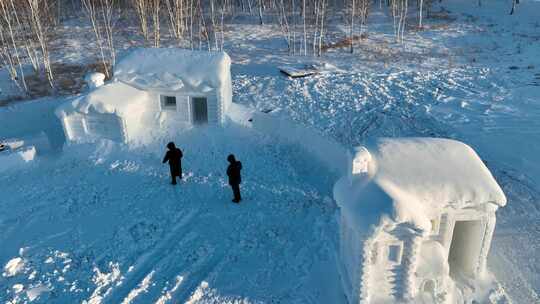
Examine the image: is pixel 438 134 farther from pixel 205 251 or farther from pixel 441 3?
pixel 441 3

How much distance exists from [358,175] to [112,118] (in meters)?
10.5

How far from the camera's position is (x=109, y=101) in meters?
15.1

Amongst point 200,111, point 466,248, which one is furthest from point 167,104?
point 466,248

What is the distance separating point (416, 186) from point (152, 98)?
37.7ft

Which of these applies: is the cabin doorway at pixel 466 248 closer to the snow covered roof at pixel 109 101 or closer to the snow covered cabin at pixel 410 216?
the snow covered cabin at pixel 410 216

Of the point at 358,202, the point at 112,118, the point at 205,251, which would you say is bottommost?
the point at 205,251

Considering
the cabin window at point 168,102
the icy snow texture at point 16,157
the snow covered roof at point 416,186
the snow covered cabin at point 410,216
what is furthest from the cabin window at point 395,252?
the icy snow texture at point 16,157

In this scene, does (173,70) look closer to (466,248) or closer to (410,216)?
(410,216)

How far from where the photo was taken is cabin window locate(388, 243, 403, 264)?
795cm

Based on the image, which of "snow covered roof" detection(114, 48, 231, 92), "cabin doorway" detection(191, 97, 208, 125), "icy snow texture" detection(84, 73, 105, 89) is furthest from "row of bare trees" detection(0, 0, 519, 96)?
"cabin doorway" detection(191, 97, 208, 125)

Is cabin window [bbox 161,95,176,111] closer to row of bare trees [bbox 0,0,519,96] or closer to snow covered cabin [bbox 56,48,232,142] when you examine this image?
snow covered cabin [bbox 56,48,232,142]

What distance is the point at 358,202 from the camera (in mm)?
7812

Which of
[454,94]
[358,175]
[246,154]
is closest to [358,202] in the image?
[358,175]

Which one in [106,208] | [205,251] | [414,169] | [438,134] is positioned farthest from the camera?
[438,134]
